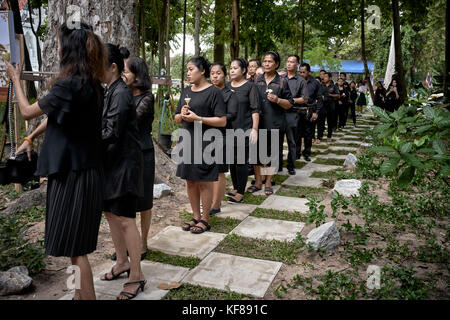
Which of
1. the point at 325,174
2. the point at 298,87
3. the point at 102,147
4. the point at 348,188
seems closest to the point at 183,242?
the point at 102,147

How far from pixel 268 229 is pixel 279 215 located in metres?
0.56

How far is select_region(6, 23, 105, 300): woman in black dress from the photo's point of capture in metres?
2.40

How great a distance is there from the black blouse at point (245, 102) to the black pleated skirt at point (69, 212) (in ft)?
11.3

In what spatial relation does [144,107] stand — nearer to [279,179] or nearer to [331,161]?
[279,179]

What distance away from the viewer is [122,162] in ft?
9.82

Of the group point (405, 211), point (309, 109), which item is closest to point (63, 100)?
point (405, 211)

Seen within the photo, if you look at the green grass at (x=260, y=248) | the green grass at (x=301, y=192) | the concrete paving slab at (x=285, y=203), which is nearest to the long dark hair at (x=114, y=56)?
the green grass at (x=260, y=248)

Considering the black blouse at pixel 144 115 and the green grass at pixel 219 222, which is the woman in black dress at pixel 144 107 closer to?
the black blouse at pixel 144 115

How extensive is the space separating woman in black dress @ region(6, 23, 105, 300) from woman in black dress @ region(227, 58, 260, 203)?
3.29 metres

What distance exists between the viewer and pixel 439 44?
2844cm

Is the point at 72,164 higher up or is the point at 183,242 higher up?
the point at 72,164
